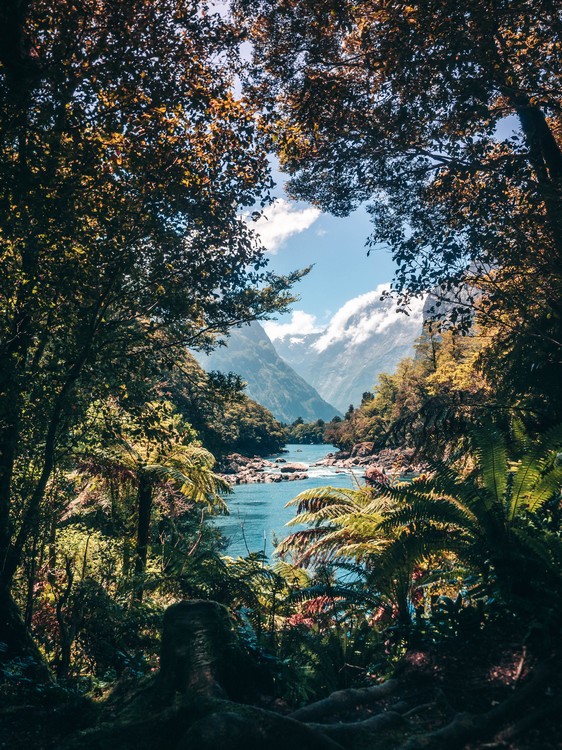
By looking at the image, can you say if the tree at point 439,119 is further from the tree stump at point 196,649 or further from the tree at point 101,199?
A: the tree stump at point 196,649

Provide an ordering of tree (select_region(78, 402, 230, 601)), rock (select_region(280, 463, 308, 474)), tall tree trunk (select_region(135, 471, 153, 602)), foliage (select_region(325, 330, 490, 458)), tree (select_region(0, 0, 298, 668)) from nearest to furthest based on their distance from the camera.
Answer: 1. tree (select_region(0, 0, 298, 668))
2. foliage (select_region(325, 330, 490, 458))
3. tree (select_region(78, 402, 230, 601))
4. tall tree trunk (select_region(135, 471, 153, 602))
5. rock (select_region(280, 463, 308, 474))

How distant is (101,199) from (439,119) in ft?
15.1

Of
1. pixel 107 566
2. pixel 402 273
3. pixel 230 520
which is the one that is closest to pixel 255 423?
pixel 230 520

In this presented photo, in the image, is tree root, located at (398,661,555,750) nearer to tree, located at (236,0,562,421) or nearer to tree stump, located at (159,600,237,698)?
tree stump, located at (159,600,237,698)

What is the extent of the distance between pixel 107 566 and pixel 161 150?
28.0ft

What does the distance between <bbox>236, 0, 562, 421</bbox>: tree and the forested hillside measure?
0.16 feet

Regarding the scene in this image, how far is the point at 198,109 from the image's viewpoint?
472 centimetres

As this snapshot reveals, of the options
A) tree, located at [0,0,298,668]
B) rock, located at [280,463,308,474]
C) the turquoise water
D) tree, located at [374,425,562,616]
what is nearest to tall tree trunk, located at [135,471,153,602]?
tree, located at [0,0,298,668]

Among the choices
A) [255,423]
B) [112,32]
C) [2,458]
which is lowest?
[2,458]

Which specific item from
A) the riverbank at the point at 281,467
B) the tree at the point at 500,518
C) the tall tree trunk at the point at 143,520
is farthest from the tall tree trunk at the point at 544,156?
the riverbank at the point at 281,467

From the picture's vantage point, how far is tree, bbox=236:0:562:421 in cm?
456

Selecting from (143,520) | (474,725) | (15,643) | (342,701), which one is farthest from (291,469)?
(474,725)

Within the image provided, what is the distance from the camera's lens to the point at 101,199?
4535 millimetres

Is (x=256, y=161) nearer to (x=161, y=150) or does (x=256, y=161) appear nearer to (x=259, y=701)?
(x=161, y=150)
